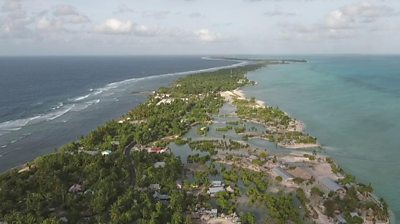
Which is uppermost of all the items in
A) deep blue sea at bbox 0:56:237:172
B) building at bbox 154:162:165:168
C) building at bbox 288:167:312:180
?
building at bbox 154:162:165:168

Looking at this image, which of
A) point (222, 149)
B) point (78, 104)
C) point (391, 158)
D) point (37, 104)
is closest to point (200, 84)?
point (78, 104)

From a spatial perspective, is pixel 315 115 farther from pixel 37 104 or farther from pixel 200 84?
pixel 37 104

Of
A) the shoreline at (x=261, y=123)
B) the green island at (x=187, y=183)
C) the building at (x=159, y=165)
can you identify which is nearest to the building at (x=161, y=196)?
the green island at (x=187, y=183)

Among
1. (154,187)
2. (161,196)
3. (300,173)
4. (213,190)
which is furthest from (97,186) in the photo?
(300,173)

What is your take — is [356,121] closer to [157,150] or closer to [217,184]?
[157,150]

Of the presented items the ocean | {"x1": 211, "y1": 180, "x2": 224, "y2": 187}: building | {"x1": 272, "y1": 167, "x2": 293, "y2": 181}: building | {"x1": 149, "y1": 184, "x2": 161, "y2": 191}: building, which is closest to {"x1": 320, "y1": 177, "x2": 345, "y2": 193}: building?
{"x1": 272, "y1": 167, "x2": 293, "y2": 181}: building

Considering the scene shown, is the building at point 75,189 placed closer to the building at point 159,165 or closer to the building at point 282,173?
the building at point 159,165

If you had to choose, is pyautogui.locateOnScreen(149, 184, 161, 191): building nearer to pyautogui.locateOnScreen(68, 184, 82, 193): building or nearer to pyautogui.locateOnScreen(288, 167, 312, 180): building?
pyautogui.locateOnScreen(68, 184, 82, 193): building
